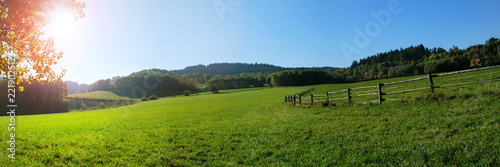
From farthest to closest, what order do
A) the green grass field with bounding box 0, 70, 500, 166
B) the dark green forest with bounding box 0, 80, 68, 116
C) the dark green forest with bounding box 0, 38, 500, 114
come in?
1. the dark green forest with bounding box 0, 38, 500, 114
2. the dark green forest with bounding box 0, 80, 68, 116
3. the green grass field with bounding box 0, 70, 500, 166

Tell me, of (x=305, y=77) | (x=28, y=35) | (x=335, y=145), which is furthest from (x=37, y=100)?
(x=305, y=77)

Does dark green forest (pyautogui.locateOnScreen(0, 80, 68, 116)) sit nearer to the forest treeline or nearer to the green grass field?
the forest treeline

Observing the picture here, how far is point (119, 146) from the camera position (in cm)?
1149

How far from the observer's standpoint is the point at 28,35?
10.9 meters

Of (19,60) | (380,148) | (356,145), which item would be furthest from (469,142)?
(19,60)

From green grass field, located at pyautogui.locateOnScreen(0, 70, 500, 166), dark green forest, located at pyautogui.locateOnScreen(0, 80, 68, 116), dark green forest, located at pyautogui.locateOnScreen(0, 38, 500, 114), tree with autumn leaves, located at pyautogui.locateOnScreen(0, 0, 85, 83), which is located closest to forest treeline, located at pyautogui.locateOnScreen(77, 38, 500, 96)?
dark green forest, located at pyautogui.locateOnScreen(0, 38, 500, 114)

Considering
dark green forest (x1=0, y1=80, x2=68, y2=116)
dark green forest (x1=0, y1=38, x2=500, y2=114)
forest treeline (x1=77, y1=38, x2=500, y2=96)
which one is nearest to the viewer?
dark green forest (x1=0, y1=80, x2=68, y2=116)

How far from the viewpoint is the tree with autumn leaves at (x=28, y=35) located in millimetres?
9719

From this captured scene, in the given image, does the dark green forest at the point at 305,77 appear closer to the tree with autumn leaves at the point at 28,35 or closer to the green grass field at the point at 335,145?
the tree with autumn leaves at the point at 28,35

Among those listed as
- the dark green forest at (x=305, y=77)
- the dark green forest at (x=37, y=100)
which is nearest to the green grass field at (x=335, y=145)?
the dark green forest at (x=305, y=77)

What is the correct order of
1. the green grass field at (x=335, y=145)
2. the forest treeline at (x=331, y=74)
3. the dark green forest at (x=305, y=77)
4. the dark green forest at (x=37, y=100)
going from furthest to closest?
the forest treeline at (x=331, y=74) → the dark green forest at (x=305, y=77) → the dark green forest at (x=37, y=100) → the green grass field at (x=335, y=145)

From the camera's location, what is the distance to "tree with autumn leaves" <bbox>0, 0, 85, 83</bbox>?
972cm

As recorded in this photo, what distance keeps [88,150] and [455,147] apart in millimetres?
13879

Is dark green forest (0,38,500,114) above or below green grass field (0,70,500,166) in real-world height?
above
